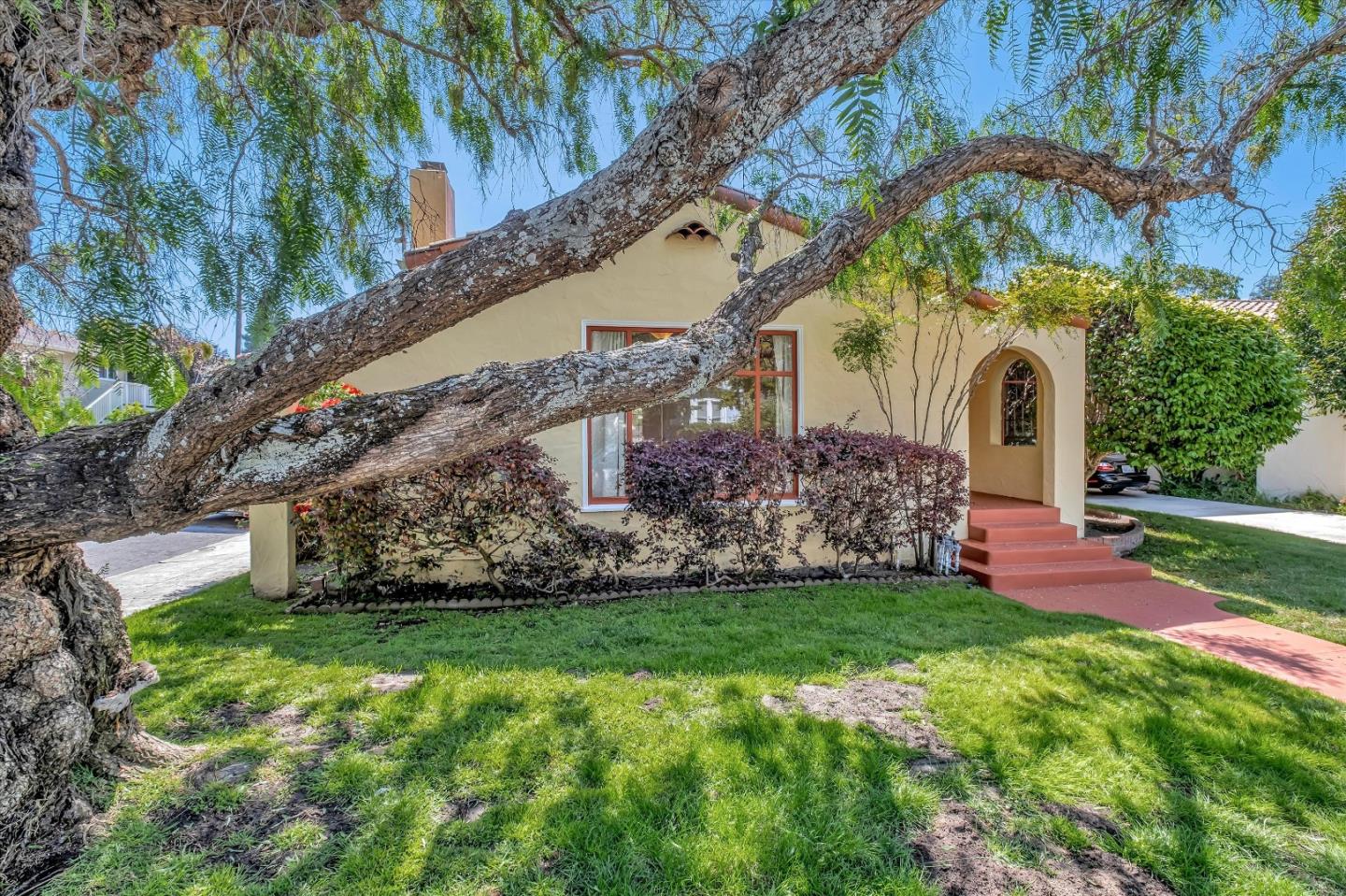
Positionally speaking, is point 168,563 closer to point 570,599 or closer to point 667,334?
point 570,599

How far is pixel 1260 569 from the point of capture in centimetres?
748

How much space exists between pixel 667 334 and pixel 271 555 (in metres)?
4.83

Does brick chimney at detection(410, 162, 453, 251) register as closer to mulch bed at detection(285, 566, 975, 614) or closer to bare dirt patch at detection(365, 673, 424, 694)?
bare dirt patch at detection(365, 673, 424, 694)

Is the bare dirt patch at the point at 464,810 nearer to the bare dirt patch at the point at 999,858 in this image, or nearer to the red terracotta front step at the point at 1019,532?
the bare dirt patch at the point at 999,858

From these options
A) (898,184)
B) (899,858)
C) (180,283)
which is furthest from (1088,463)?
(180,283)

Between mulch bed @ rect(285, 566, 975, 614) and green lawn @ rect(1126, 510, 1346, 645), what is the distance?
2639 millimetres

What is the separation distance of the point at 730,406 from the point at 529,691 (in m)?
4.49

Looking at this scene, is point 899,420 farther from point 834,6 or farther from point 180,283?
point 180,283

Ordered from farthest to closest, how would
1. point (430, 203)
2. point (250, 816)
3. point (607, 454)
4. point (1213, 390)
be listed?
point (1213, 390) → point (607, 454) → point (430, 203) → point (250, 816)

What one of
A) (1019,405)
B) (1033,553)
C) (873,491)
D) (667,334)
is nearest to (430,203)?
(667,334)

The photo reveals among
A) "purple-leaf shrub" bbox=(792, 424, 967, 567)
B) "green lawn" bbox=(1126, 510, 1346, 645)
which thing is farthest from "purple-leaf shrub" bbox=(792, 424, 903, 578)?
"green lawn" bbox=(1126, 510, 1346, 645)

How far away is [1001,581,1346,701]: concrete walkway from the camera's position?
4.24m

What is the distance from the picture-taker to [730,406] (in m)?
7.38

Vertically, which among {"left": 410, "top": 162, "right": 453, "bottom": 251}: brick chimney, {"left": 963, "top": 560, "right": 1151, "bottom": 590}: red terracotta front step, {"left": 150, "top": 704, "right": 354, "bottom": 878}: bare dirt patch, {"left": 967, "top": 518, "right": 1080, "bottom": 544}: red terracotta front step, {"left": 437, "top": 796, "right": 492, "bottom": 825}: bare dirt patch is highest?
{"left": 410, "top": 162, "right": 453, "bottom": 251}: brick chimney
